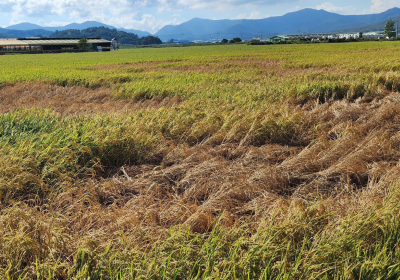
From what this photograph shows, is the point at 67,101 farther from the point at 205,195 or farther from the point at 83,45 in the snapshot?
the point at 83,45

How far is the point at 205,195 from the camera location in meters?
4.22

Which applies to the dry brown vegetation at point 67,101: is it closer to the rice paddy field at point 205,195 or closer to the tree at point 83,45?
the rice paddy field at point 205,195

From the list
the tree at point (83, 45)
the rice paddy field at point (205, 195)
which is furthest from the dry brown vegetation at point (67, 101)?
the tree at point (83, 45)

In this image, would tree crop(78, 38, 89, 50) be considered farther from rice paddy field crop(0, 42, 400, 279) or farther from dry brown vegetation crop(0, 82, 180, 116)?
rice paddy field crop(0, 42, 400, 279)

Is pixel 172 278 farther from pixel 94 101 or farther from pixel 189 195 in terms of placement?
pixel 94 101

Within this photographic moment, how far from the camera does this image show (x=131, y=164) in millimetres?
5656

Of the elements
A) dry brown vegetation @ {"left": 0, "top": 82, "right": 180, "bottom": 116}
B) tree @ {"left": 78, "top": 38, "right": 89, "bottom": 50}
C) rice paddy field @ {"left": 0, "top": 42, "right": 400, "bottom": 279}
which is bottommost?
rice paddy field @ {"left": 0, "top": 42, "right": 400, "bottom": 279}

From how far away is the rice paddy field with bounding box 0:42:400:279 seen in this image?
259 cm

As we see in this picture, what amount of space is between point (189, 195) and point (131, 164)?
1771 mm

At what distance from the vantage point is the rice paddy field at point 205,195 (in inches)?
102

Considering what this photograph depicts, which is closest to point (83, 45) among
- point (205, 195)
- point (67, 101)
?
point (67, 101)

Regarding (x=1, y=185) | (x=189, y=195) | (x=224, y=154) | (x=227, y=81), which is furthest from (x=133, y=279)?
(x=227, y=81)

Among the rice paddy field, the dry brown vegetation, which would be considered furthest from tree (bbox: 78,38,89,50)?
the rice paddy field

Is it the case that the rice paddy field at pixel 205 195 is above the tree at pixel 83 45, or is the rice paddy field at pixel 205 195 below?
below
